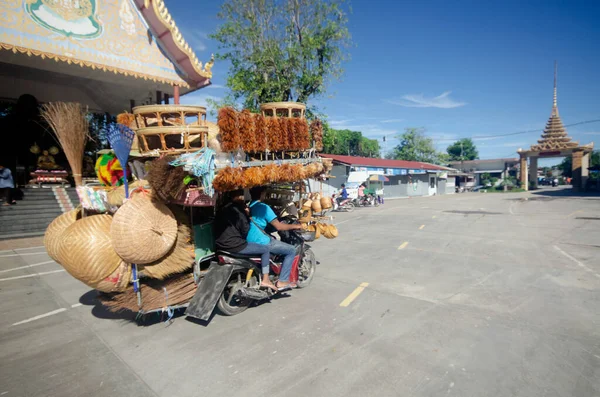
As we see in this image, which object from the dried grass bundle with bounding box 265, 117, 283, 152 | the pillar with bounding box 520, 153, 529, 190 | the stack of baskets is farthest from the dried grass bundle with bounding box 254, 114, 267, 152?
the pillar with bounding box 520, 153, 529, 190

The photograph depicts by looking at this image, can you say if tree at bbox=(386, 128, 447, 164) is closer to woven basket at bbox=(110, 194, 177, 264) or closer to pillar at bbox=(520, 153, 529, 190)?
pillar at bbox=(520, 153, 529, 190)

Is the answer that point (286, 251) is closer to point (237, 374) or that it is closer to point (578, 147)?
point (237, 374)

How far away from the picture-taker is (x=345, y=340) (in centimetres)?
349

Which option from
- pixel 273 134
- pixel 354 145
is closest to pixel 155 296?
pixel 273 134

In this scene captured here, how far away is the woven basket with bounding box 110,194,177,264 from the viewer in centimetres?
346

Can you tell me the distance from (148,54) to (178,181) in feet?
31.4

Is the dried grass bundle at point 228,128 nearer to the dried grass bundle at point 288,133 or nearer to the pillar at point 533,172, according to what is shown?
the dried grass bundle at point 288,133

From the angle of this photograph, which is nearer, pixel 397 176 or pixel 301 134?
pixel 301 134

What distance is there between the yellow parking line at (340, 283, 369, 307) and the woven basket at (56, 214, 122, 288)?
292cm

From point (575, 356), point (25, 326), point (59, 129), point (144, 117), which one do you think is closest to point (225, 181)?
point (144, 117)

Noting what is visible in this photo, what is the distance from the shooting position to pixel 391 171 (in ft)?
98.9

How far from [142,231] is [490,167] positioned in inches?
2600

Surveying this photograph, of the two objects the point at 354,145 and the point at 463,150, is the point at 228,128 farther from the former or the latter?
the point at 463,150

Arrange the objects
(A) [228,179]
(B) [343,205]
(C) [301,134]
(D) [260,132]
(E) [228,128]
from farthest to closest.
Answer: (B) [343,205] → (C) [301,134] → (D) [260,132] → (E) [228,128] → (A) [228,179]
